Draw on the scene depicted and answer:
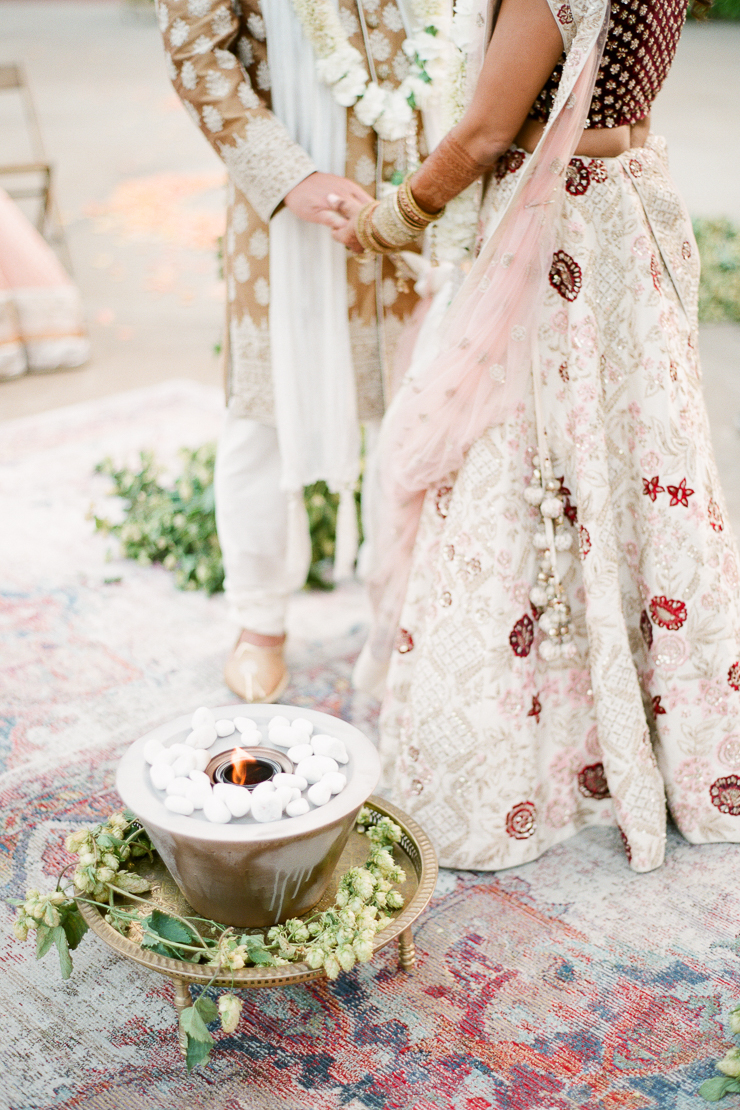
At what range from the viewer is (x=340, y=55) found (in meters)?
1.88

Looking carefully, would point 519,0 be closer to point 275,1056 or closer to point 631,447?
point 631,447

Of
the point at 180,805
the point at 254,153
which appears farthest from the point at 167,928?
the point at 254,153

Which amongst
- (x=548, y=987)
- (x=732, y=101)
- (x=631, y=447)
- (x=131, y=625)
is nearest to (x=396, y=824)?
(x=548, y=987)

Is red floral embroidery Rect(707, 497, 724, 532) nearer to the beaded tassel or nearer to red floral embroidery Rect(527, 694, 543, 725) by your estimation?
the beaded tassel

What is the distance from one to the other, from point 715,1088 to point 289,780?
2.22ft

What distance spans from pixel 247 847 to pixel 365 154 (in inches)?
52.4

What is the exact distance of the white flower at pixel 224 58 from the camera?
1.89 metres

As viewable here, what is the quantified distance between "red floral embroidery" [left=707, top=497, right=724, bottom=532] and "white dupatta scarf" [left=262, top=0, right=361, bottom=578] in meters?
0.73

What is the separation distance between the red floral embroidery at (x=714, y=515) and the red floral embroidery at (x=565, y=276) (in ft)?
1.39

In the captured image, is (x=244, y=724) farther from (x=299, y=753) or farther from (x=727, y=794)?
(x=727, y=794)

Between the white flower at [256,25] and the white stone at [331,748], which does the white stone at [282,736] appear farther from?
the white flower at [256,25]

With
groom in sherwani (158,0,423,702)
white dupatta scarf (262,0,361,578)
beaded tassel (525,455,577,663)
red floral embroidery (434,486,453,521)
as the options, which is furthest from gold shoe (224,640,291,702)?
beaded tassel (525,455,577,663)

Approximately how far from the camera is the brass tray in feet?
4.43

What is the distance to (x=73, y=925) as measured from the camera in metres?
1.45
